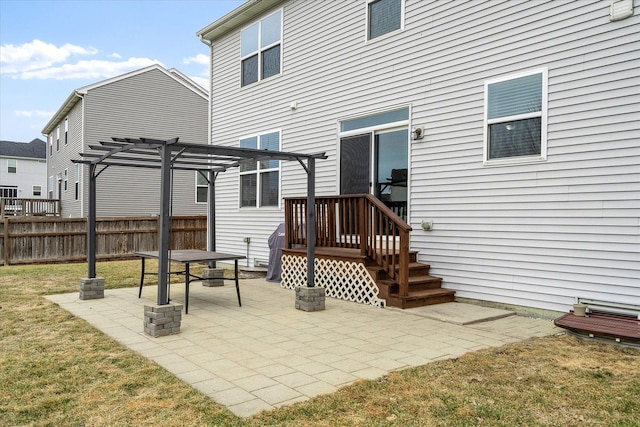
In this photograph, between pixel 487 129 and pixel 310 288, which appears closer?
pixel 310 288

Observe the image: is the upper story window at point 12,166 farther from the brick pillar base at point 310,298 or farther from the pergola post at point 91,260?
the brick pillar base at point 310,298

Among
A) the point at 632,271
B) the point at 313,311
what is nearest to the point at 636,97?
the point at 632,271

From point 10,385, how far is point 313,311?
3428 millimetres

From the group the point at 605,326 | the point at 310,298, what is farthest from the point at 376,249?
the point at 605,326

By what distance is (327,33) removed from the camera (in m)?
8.91

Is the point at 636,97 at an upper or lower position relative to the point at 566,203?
upper

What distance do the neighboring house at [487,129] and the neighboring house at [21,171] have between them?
3189 centimetres

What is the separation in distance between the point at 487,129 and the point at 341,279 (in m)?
2.88

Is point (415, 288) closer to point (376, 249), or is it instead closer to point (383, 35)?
point (376, 249)

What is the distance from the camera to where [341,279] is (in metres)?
7.06

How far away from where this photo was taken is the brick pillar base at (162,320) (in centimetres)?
482

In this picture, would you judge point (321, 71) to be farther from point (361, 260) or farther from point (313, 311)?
point (313, 311)

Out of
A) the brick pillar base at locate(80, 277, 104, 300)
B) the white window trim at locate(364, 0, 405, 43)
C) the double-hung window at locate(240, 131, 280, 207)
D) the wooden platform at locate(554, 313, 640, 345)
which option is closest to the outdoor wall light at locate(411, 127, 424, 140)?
the white window trim at locate(364, 0, 405, 43)

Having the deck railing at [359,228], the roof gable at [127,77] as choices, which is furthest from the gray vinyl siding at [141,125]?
the deck railing at [359,228]
